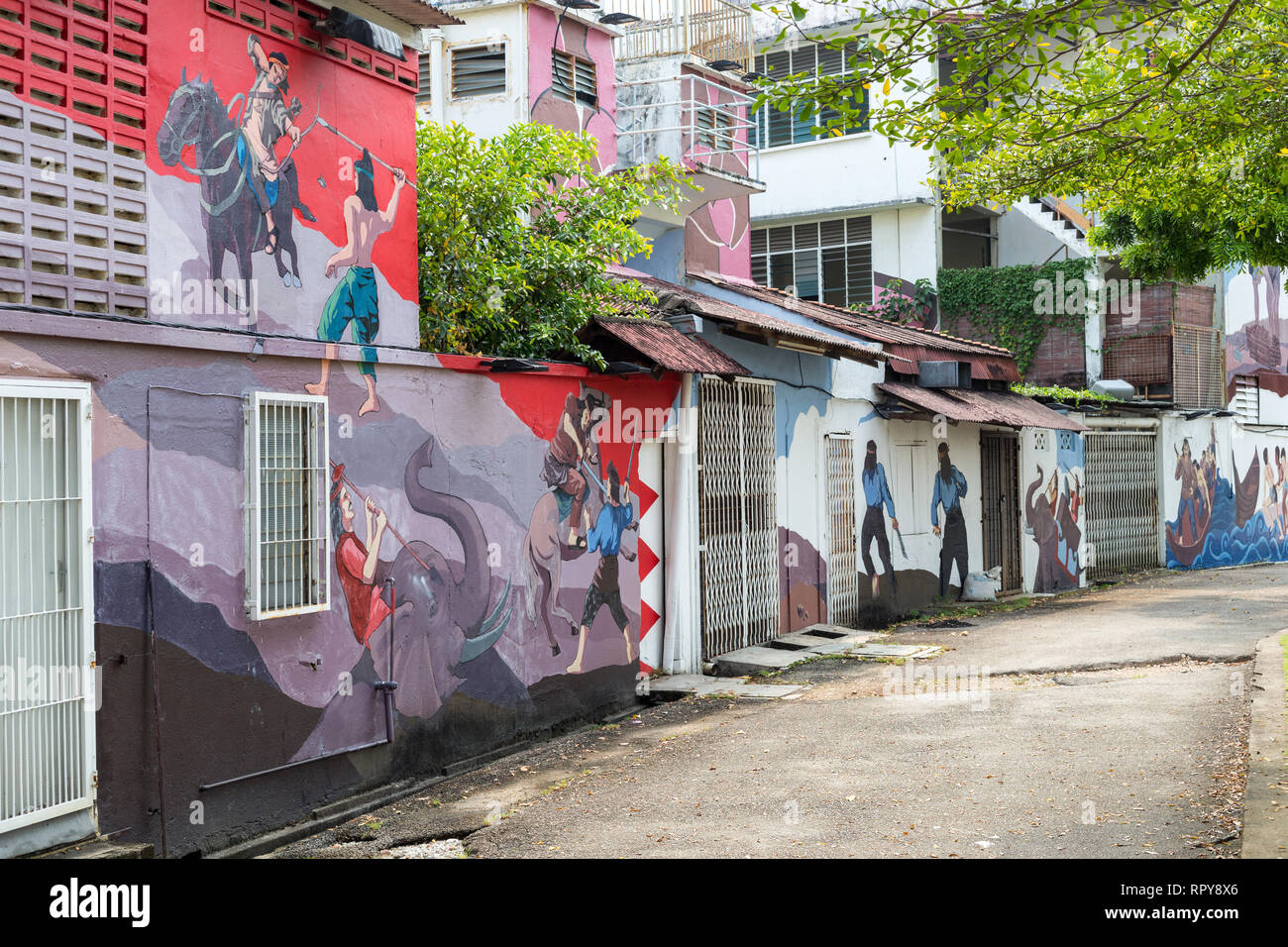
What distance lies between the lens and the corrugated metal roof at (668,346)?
1034 cm

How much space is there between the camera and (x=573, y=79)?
46.2 feet

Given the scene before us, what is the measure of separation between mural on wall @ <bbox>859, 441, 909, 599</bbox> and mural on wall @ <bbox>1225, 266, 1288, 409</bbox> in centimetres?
1289

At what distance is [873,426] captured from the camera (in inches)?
613

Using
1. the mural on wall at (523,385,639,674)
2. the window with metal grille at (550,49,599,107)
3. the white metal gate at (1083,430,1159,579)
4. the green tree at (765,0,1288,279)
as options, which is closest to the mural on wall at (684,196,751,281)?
the window with metal grille at (550,49,599,107)

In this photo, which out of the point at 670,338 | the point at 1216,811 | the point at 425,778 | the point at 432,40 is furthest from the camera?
the point at 432,40

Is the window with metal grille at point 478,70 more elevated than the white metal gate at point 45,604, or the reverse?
the window with metal grille at point 478,70

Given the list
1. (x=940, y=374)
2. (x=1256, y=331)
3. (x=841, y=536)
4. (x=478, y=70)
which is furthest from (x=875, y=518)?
(x=1256, y=331)

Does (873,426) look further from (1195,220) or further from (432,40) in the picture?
(432,40)

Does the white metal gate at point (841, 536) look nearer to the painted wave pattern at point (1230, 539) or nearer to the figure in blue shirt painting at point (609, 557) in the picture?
the figure in blue shirt painting at point (609, 557)

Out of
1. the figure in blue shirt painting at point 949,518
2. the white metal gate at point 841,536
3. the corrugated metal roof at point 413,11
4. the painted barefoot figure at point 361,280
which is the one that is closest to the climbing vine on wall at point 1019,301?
the figure in blue shirt painting at point 949,518

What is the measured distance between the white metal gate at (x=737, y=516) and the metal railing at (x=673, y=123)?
366cm

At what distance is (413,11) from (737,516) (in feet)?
20.4

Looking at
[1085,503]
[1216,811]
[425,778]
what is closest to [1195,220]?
[1085,503]

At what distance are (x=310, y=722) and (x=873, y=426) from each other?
32.4 feet
